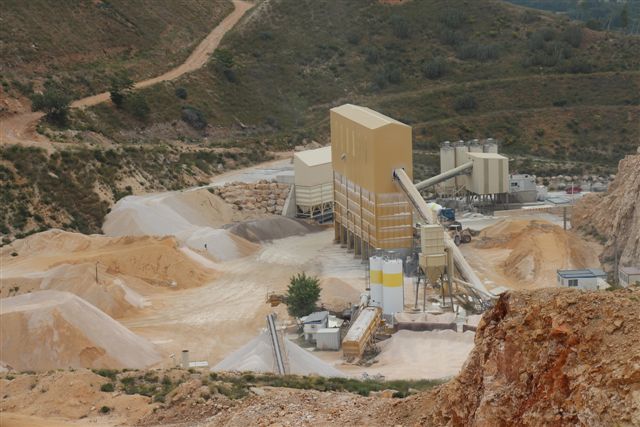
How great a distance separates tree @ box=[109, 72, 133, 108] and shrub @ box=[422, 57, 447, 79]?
3240 cm

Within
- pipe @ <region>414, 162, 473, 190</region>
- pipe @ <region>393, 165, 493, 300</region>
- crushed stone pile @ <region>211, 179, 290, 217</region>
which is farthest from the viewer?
pipe @ <region>414, 162, 473, 190</region>

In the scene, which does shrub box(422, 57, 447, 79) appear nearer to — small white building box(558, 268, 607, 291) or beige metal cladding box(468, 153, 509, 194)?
beige metal cladding box(468, 153, 509, 194)

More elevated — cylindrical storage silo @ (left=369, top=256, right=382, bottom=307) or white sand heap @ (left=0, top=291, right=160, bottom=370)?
cylindrical storage silo @ (left=369, top=256, right=382, bottom=307)

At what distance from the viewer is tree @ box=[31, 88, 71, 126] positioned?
3317 inches

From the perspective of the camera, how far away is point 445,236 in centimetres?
5459

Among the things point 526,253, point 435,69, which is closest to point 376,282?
point 526,253

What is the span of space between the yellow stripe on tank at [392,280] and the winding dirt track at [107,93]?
32166 millimetres

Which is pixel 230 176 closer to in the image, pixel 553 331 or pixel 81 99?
pixel 81 99

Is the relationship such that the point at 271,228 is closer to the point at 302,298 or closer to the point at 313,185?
the point at 313,185

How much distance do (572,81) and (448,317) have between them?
66.5 m

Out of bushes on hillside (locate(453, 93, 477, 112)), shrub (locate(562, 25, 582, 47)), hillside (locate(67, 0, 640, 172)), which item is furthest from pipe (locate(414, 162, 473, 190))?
shrub (locate(562, 25, 582, 47))

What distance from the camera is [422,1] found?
422 ft

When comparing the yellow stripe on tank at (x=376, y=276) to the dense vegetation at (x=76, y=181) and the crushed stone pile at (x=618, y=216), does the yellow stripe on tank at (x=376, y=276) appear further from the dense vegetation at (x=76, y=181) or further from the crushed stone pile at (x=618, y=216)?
the dense vegetation at (x=76, y=181)

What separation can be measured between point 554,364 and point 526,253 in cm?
4493
